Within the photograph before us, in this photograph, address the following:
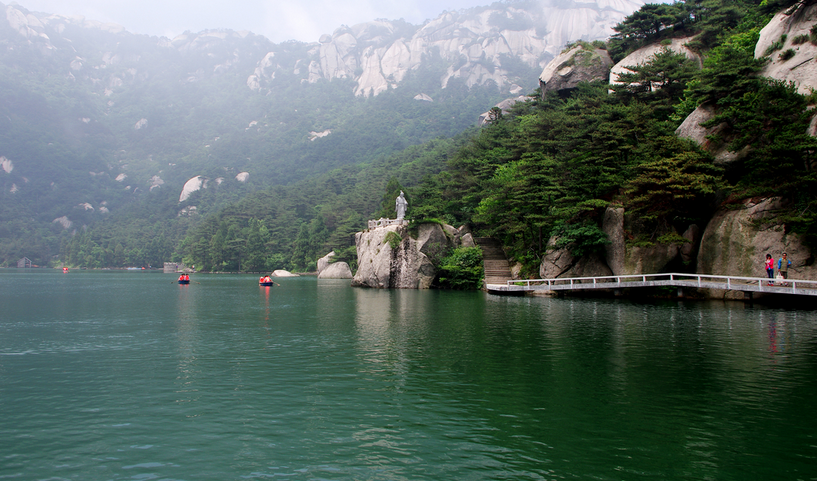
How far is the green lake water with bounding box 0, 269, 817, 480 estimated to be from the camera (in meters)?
7.09

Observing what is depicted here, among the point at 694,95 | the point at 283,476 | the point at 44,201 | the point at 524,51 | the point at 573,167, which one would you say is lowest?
the point at 283,476

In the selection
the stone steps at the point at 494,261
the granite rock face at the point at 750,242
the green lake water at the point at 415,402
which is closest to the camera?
the green lake water at the point at 415,402

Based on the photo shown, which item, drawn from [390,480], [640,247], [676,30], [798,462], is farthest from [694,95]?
[390,480]

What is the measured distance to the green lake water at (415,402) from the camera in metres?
7.09

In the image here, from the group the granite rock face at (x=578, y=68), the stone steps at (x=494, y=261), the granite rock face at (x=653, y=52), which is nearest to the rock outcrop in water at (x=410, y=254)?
the stone steps at (x=494, y=261)

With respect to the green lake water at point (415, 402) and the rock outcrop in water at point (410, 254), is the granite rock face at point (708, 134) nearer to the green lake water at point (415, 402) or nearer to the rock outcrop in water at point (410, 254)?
the green lake water at point (415, 402)

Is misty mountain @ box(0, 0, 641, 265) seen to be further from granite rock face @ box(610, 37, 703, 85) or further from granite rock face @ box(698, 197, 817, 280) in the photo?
granite rock face @ box(698, 197, 817, 280)

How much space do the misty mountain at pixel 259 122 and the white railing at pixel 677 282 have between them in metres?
101

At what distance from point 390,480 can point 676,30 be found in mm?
55268

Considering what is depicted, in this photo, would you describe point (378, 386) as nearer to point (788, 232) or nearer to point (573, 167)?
point (788, 232)

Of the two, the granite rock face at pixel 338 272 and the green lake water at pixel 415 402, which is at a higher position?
the granite rock face at pixel 338 272

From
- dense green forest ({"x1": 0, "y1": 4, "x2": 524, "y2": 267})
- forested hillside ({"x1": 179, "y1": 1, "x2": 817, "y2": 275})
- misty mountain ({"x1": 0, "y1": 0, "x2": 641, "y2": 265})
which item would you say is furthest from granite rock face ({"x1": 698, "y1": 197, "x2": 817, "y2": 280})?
dense green forest ({"x1": 0, "y1": 4, "x2": 524, "y2": 267})

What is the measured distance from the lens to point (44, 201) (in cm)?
15312

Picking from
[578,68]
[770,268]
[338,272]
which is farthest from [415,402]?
[338,272]
